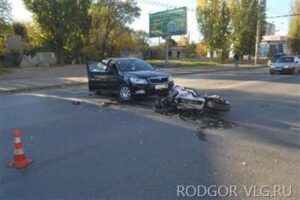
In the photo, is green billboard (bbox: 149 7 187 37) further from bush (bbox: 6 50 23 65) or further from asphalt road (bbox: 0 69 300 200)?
asphalt road (bbox: 0 69 300 200)

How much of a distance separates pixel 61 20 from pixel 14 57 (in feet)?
20.1

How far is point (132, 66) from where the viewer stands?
13648 millimetres

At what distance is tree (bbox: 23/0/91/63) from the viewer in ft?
131

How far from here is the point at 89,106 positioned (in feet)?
38.8

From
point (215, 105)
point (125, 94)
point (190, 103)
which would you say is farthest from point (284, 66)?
point (190, 103)

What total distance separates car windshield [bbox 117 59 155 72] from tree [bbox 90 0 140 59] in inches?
1360

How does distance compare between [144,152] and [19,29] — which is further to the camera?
[19,29]

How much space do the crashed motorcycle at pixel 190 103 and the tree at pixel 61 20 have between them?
105 feet

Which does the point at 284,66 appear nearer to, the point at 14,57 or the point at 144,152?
the point at 144,152

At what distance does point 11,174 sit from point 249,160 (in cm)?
354

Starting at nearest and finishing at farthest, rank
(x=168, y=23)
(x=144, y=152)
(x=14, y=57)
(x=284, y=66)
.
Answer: (x=144, y=152), (x=284, y=66), (x=14, y=57), (x=168, y=23)

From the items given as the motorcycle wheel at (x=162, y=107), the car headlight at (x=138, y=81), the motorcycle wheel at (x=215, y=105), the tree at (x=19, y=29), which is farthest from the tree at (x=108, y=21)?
the motorcycle wheel at (x=215, y=105)

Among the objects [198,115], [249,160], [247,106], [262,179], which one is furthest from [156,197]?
[247,106]

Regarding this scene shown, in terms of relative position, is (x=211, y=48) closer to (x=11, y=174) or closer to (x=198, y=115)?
(x=198, y=115)
